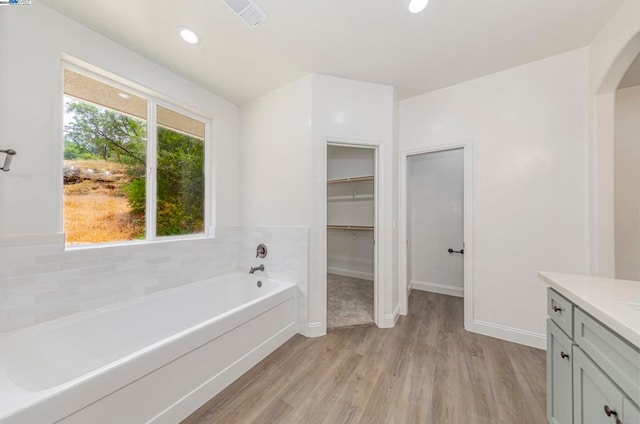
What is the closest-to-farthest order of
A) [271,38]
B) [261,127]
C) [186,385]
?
[186,385]
[271,38]
[261,127]

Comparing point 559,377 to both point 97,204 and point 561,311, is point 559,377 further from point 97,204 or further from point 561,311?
point 97,204

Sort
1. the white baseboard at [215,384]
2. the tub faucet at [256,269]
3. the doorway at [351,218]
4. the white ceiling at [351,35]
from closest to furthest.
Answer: the white baseboard at [215,384] → the white ceiling at [351,35] → the tub faucet at [256,269] → the doorway at [351,218]

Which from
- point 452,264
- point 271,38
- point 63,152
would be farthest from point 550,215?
point 63,152

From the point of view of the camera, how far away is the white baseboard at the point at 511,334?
218 centimetres

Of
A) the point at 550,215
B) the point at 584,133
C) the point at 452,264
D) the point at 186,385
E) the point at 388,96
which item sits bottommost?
the point at 186,385

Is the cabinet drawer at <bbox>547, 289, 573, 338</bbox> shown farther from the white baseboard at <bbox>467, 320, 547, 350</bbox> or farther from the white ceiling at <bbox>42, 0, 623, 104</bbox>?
the white ceiling at <bbox>42, 0, 623, 104</bbox>

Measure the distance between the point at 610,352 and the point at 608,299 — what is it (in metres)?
0.23

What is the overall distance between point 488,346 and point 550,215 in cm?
137

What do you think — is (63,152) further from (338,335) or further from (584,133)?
(584,133)

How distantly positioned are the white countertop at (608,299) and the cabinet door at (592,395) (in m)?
0.22

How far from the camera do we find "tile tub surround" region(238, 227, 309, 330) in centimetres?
245

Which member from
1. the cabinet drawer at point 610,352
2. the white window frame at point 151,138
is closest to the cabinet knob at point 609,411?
the cabinet drawer at point 610,352

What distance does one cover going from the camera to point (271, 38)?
6.30 ft

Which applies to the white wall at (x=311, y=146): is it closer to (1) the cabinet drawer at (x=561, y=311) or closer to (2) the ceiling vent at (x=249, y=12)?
(2) the ceiling vent at (x=249, y=12)
